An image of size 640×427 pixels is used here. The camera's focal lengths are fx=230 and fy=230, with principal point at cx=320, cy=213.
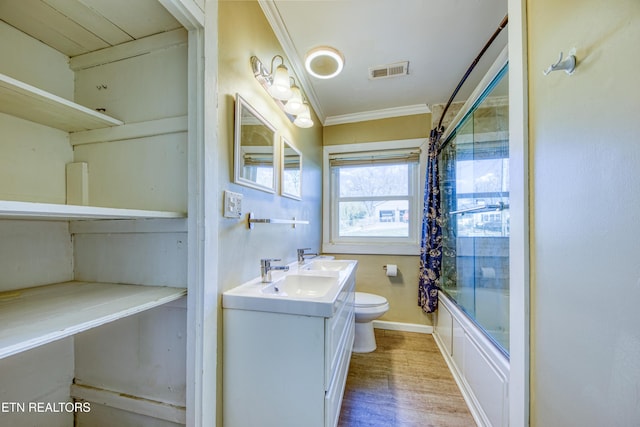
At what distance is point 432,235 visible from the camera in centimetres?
A: 224

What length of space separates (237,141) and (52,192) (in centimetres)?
78

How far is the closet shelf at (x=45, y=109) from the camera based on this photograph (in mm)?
663

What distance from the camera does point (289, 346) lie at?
94 cm

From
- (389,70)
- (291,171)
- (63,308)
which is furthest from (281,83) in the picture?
(63,308)

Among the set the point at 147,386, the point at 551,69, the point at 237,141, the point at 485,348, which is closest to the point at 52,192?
the point at 237,141

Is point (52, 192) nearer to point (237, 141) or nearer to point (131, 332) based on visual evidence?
point (131, 332)

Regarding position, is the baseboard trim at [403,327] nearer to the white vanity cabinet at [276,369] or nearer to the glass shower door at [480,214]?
the glass shower door at [480,214]

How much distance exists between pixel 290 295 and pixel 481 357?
3.76 feet

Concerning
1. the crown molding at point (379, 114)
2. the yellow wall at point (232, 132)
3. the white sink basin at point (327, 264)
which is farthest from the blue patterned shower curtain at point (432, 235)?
the yellow wall at point (232, 132)

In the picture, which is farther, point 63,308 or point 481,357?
point 481,357

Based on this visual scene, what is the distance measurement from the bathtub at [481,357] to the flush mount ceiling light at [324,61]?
181 centimetres

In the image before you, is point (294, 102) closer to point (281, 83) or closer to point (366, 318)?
point (281, 83)

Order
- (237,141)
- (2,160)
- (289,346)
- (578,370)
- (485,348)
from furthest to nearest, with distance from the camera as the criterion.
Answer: (485,348) < (237,141) < (289,346) < (2,160) < (578,370)

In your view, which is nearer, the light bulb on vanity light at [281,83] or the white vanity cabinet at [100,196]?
the white vanity cabinet at [100,196]
